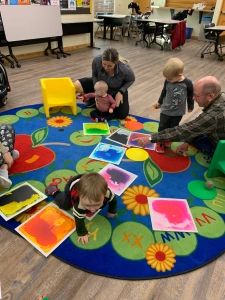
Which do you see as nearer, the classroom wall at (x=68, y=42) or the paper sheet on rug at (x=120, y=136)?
the paper sheet on rug at (x=120, y=136)

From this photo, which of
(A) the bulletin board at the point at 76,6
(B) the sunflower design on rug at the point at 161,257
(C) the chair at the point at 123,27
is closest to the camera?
(B) the sunflower design on rug at the point at 161,257

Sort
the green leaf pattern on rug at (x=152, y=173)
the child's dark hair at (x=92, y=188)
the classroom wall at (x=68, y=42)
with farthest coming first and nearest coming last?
the classroom wall at (x=68, y=42)
the green leaf pattern on rug at (x=152, y=173)
the child's dark hair at (x=92, y=188)

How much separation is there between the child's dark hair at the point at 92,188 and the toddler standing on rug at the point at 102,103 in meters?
1.64

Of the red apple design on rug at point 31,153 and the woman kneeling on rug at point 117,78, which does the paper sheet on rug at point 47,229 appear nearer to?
the red apple design on rug at point 31,153

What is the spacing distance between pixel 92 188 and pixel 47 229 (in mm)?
542

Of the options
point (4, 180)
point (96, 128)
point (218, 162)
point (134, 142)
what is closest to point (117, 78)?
point (96, 128)

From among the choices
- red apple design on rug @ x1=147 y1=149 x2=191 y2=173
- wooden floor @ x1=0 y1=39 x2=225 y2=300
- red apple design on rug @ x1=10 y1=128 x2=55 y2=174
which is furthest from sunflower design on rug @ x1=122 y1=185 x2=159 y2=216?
red apple design on rug @ x1=10 y1=128 x2=55 y2=174

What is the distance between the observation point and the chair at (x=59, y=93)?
2860 millimetres

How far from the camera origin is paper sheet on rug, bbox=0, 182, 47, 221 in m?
1.65

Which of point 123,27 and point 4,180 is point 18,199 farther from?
point 123,27

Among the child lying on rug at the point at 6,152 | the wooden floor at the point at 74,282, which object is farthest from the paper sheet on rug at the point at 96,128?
the wooden floor at the point at 74,282

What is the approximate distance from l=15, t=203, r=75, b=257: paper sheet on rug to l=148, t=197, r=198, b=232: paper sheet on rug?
0.57 metres

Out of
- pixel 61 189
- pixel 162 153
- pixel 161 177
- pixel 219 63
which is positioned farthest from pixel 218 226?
pixel 219 63

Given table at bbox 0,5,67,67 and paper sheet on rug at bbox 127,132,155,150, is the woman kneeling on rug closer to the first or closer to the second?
paper sheet on rug at bbox 127,132,155,150
